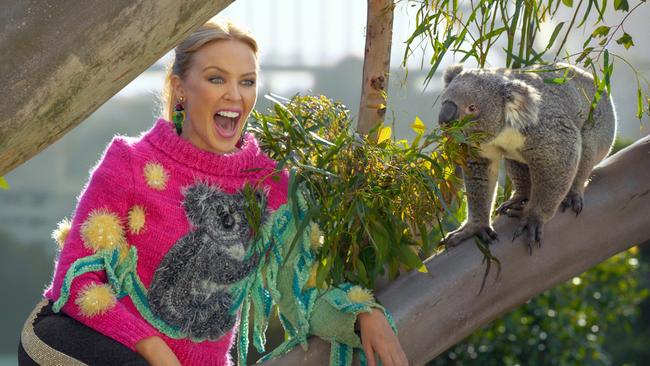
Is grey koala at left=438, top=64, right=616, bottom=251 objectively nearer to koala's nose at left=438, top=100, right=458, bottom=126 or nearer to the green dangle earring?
koala's nose at left=438, top=100, right=458, bottom=126

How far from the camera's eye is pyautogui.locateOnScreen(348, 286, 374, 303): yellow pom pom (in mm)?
2223

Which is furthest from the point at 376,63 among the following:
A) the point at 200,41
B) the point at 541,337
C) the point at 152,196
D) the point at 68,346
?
the point at 541,337

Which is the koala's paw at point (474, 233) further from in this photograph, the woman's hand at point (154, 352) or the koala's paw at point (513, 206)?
the woman's hand at point (154, 352)

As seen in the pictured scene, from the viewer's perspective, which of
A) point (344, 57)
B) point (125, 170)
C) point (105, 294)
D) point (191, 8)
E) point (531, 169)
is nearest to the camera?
point (191, 8)

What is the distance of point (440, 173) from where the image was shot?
2332 mm

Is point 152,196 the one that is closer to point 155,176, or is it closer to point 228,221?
point 155,176

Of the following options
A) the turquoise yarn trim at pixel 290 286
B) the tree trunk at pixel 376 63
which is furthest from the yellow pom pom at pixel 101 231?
the tree trunk at pixel 376 63

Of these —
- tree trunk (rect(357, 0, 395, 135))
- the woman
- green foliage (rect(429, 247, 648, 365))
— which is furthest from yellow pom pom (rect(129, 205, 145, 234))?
green foliage (rect(429, 247, 648, 365))

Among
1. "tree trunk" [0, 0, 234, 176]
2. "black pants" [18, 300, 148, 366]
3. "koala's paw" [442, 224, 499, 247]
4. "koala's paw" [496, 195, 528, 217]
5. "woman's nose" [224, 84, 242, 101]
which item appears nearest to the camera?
"tree trunk" [0, 0, 234, 176]

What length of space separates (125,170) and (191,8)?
0.58 metres

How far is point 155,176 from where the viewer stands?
225 centimetres

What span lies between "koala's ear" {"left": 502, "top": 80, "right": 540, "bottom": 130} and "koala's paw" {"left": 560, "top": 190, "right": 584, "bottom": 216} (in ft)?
0.79

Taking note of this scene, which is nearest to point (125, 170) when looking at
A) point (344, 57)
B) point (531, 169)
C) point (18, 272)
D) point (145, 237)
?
point (145, 237)

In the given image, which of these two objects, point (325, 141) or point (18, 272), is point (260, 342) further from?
point (18, 272)
